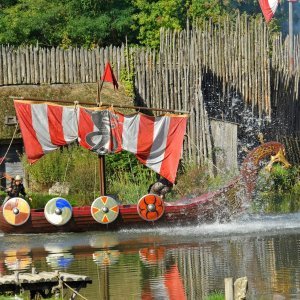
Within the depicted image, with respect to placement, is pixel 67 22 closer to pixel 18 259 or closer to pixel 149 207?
pixel 149 207

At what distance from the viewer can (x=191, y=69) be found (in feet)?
128

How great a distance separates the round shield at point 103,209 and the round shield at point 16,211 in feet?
5.02

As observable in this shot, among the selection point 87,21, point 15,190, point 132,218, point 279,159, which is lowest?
point 132,218

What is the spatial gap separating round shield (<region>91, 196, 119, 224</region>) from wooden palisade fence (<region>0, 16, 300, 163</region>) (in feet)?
23.5

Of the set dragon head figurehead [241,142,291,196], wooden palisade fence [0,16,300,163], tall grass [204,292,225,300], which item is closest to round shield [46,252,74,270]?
tall grass [204,292,225,300]

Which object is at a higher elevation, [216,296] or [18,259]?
[18,259]

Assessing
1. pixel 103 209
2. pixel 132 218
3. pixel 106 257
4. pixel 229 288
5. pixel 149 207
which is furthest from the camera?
pixel 132 218

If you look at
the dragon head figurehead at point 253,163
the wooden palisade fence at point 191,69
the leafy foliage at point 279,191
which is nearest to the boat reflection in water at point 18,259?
the dragon head figurehead at point 253,163

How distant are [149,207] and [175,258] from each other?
219 inches

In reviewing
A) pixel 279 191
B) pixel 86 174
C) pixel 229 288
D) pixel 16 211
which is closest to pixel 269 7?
pixel 279 191

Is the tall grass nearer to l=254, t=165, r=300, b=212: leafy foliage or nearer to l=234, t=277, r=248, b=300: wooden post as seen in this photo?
l=234, t=277, r=248, b=300: wooden post

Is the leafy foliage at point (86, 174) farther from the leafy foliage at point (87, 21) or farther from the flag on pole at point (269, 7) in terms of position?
the flag on pole at point (269, 7)

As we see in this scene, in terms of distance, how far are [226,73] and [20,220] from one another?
37.1 ft

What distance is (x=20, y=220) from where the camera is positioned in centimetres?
3092
